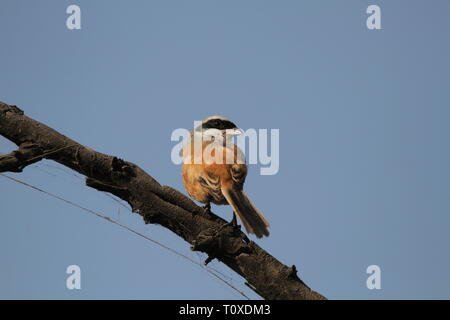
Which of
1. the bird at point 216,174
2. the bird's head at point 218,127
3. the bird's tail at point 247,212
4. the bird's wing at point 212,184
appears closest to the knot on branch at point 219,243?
the bird's tail at point 247,212

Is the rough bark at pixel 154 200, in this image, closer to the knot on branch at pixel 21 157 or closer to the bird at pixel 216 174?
the knot on branch at pixel 21 157

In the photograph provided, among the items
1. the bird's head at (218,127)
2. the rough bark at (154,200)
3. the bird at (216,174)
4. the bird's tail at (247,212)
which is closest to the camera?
the rough bark at (154,200)

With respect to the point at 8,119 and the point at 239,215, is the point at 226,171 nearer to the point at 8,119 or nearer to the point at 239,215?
the point at 239,215

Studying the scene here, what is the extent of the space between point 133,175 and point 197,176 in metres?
1.14

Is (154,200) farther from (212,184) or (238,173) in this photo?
(238,173)

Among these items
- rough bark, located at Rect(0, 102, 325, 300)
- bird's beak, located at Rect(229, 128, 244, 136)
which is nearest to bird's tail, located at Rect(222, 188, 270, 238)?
rough bark, located at Rect(0, 102, 325, 300)

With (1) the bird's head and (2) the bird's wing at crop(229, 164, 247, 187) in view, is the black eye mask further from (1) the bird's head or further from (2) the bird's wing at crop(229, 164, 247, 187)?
(2) the bird's wing at crop(229, 164, 247, 187)

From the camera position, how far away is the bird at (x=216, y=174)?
6.12m

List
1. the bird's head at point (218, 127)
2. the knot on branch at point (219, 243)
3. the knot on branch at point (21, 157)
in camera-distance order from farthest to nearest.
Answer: the bird's head at point (218, 127)
the knot on branch at point (219, 243)
the knot on branch at point (21, 157)

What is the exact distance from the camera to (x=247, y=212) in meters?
5.91

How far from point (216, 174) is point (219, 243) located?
1016mm

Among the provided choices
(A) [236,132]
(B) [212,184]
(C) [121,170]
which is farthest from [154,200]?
(A) [236,132]

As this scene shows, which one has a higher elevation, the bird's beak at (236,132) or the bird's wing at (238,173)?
the bird's beak at (236,132)
